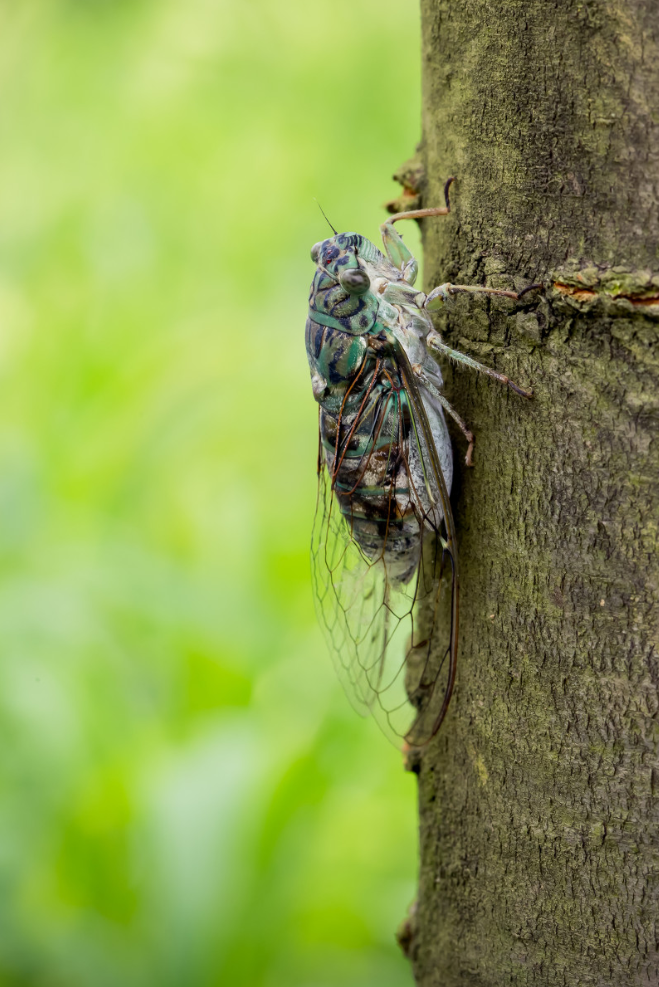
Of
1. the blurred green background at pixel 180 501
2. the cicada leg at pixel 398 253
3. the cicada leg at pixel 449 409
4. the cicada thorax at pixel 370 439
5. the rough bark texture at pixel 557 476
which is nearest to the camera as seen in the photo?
the rough bark texture at pixel 557 476

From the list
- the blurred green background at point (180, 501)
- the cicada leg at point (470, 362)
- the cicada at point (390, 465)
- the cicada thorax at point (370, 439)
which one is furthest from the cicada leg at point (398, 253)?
the blurred green background at point (180, 501)

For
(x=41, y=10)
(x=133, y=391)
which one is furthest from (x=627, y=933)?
(x=41, y=10)

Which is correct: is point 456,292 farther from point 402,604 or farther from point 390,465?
point 402,604

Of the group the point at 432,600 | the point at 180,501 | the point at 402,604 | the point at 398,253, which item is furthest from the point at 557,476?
the point at 180,501

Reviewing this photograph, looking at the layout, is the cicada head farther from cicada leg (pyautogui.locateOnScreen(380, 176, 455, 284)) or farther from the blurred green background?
the blurred green background

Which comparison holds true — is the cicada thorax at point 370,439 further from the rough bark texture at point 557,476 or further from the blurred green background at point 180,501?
the blurred green background at point 180,501

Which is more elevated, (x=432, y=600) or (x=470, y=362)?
(x=470, y=362)

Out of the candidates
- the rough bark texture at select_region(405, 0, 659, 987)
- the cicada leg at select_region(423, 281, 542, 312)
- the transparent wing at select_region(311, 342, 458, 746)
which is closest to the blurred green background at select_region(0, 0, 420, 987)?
the transparent wing at select_region(311, 342, 458, 746)
